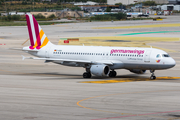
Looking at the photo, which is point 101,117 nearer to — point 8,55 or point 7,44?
point 8,55

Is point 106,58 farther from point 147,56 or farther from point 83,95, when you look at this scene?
point 83,95

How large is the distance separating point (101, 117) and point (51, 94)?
9.67 metres

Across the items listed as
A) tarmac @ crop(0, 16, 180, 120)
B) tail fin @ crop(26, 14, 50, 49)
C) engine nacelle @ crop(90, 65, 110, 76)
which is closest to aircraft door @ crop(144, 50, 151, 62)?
tarmac @ crop(0, 16, 180, 120)

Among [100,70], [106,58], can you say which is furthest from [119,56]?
[100,70]

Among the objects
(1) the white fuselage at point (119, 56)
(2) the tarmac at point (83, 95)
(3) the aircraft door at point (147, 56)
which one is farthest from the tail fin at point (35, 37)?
(3) the aircraft door at point (147, 56)

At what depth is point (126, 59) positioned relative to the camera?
141 ft

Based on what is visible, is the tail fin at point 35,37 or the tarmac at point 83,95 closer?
the tarmac at point 83,95

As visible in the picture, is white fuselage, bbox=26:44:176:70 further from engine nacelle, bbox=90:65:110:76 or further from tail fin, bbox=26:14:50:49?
tail fin, bbox=26:14:50:49

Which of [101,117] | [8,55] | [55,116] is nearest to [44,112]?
[55,116]

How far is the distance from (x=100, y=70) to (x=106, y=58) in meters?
2.62

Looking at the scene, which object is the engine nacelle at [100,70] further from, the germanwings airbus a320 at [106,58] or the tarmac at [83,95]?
the tarmac at [83,95]

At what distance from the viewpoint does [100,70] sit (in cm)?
4206

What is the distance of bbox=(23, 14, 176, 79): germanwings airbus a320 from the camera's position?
4178 centimetres

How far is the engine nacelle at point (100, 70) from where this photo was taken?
1655 inches
